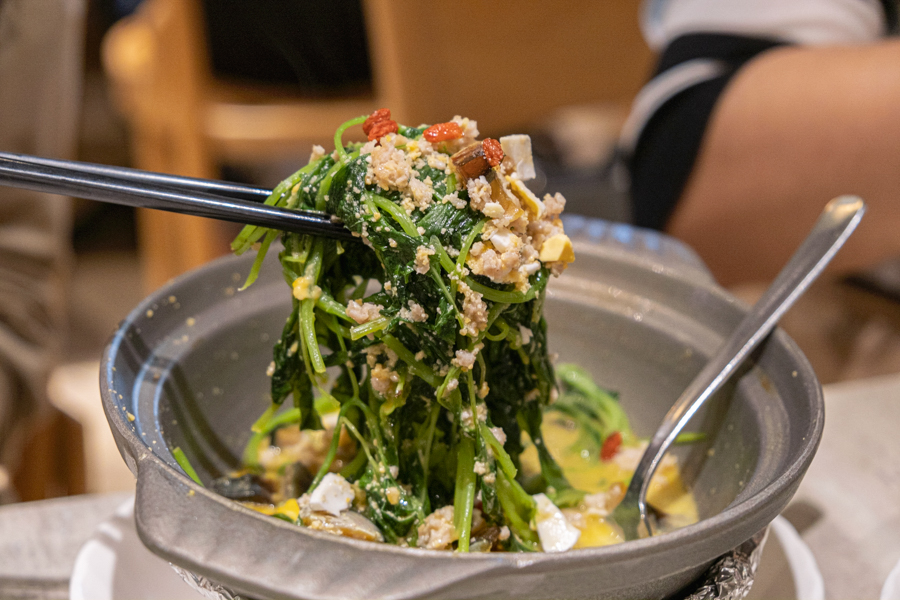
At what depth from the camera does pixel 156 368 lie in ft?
3.46

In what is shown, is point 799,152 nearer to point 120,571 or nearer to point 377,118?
point 377,118

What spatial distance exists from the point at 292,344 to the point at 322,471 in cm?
21

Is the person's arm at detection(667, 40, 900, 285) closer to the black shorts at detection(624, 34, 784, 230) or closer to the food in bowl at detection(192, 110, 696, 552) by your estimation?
the black shorts at detection(624, 34, 784, 230)

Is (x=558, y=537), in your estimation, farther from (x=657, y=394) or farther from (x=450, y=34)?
(x=450, y=34)

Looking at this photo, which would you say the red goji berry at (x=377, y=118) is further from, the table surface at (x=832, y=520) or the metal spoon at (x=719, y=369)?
the table surface at (x=832, y=520)

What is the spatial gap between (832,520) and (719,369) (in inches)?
20.3

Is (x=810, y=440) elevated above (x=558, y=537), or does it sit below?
above

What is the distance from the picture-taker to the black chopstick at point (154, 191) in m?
0.83

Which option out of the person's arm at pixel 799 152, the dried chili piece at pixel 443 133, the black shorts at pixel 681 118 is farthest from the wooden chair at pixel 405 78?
the dried chili piece at pixel 443 133

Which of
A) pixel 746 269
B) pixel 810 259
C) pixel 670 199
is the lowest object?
pixel 746 269

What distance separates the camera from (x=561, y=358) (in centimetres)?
143

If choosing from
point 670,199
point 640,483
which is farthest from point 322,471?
point 670,199

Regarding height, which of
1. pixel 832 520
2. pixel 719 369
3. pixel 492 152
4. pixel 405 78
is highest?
pixel 492 152

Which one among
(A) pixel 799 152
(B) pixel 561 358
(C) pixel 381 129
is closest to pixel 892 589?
(B) pixel 561 358
